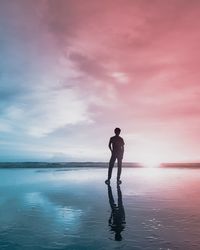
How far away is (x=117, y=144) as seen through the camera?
19.1 metres

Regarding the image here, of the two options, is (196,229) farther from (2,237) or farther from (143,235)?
(2,237)

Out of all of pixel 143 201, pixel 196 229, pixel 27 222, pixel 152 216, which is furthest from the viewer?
pixel 143 201

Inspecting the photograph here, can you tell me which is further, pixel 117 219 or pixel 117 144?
pixel 117 144

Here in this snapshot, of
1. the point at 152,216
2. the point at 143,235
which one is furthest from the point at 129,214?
the point at 143,235

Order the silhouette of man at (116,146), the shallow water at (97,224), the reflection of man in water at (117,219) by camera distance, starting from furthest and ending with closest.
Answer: the silhouette of man at (116,146) < the reflection of man in water at (117,219) < the shallow water at (97,224)

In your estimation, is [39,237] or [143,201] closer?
[39,237]

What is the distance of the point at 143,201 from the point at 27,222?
477 centimetres

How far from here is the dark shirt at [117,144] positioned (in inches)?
752

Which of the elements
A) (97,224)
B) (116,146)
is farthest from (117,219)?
(116,146)

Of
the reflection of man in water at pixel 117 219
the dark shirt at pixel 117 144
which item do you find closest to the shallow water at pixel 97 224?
the reflection of man in water at pixel 117 219

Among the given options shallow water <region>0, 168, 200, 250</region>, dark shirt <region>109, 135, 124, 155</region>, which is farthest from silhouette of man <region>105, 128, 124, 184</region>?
shallow water <region>0, 168, 200, 250</region>

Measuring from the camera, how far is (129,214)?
905 centimetres

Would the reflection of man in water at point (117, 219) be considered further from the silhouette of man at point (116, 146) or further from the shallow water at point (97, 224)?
the silhouette of man at point (116, 146)

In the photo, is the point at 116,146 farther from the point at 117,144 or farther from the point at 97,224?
the point at 97,224
